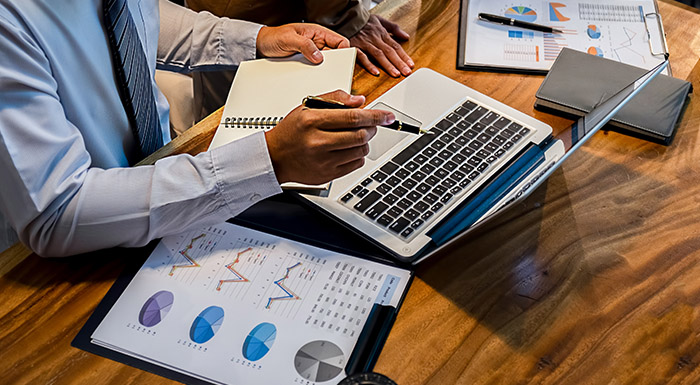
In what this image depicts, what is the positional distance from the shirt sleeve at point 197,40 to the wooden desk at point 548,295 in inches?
13.6

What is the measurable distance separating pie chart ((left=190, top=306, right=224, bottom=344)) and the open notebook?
340 millimetres

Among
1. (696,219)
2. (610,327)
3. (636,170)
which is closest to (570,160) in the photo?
(636,170)

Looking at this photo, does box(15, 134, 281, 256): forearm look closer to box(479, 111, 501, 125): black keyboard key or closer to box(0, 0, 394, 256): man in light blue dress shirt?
box(0, 0, 394, 256): man in light blue dress shirt

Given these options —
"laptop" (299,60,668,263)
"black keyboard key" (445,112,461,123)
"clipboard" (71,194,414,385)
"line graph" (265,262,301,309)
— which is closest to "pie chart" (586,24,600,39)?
"laptop" (299,60,668,263)

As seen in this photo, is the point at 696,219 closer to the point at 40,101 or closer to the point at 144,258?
the point at 144,258

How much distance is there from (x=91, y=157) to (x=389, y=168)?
0.50m

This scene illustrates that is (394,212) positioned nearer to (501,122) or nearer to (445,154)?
(445,154)

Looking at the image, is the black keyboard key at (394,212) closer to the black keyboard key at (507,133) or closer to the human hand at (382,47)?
the black keyboard key at (507,133)

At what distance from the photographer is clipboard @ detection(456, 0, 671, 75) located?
49.8 inches

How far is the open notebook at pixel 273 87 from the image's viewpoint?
3.66 ft

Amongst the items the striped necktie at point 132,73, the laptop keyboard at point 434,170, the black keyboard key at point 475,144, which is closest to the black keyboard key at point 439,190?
the laptop keyboard at point 434,170

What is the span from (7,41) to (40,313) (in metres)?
0.37

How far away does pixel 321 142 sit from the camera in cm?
91

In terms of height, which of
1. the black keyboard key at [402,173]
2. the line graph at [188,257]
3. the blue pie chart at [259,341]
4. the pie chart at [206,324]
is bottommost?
the blue pie chart at [259,341]
